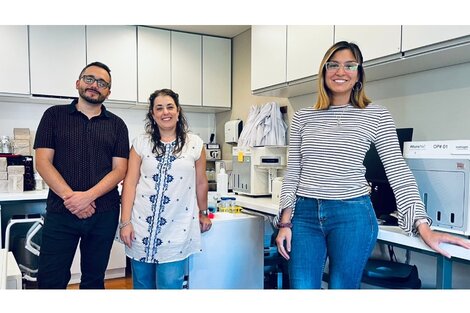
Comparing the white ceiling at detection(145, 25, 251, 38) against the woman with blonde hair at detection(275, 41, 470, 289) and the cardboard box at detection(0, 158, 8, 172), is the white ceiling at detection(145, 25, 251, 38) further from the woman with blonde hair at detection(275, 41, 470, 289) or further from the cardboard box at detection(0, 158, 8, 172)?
the woman with blonde hair at detection(275, 41, 470, 289)

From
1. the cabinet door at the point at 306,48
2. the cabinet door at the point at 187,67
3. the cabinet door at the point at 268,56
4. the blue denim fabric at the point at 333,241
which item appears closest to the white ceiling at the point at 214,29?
the cabinet door at the point at 187,67

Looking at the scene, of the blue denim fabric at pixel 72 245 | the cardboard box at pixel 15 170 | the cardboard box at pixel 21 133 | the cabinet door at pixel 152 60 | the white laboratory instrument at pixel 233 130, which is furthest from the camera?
the white laboratory instrument at pixel 233 130

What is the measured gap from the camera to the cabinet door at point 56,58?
3166mm

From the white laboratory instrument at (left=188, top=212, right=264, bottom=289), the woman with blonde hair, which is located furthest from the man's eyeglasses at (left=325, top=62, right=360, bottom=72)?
the white laboratory instrument at (left=188, top=212, right=264, bottom=289)

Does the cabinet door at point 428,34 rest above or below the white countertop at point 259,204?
above

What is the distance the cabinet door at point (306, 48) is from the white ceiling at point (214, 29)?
1.11 meters

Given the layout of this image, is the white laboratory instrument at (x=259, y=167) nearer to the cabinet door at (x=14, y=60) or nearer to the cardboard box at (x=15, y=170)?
the cardboard box at (x=15, y=170)

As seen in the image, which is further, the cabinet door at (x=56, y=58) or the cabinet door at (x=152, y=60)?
the cabinet door at (x=152, y=60)

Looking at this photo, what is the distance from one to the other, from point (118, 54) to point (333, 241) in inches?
111

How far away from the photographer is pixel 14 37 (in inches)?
121

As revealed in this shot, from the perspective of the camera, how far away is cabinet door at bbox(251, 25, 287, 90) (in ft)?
8.95

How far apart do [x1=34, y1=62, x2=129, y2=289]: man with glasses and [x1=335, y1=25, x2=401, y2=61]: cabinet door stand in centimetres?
135

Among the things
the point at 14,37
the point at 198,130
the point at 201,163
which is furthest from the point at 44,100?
the point at 201,163

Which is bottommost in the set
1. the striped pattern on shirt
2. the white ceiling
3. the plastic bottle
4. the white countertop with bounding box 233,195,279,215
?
the white countertop with bounding box 233,195,279,215
